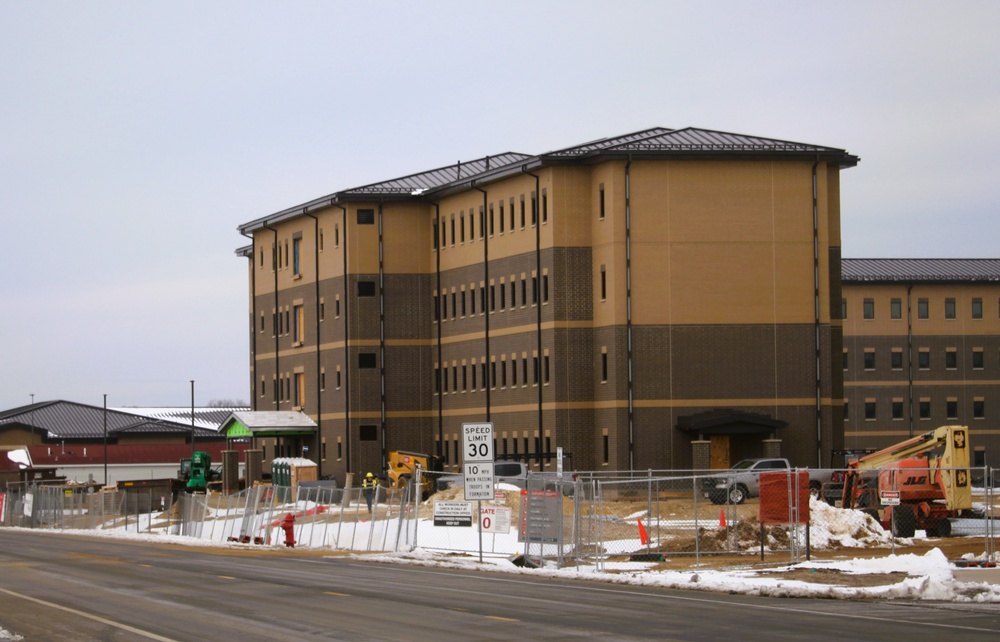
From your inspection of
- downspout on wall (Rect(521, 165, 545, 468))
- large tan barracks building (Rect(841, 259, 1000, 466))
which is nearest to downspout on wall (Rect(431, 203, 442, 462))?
downspout on wall (Rect(521, 165, 545, 468))

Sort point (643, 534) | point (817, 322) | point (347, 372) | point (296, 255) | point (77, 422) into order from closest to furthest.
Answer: point (643, 534) < point (817, 322) < point (347, 372) < point (296, 255) < point (77, 422)

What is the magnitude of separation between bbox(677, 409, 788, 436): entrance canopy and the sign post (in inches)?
1374

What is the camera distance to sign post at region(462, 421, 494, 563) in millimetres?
35938

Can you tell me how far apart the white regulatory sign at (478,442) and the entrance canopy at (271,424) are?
52.7 m

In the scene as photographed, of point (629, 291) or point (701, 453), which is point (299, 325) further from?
point (701, 453)

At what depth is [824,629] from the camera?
19969 mm

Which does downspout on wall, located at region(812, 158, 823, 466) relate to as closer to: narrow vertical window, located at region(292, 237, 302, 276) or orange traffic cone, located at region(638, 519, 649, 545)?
narrow vertical window, located at region(292, 237, 302, 276)

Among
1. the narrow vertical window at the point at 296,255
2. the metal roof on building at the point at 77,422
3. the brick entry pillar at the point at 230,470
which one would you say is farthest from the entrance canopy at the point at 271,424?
the metal roof on building at the point at 77,422

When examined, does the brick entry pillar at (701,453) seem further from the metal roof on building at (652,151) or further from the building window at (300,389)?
the building window at (300,389)

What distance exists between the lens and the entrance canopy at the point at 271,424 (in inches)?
3452

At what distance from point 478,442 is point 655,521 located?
14.0 m

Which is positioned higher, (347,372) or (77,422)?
(347,372)

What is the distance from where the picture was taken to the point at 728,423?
69750 mm

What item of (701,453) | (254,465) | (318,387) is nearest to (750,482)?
(701,453)
